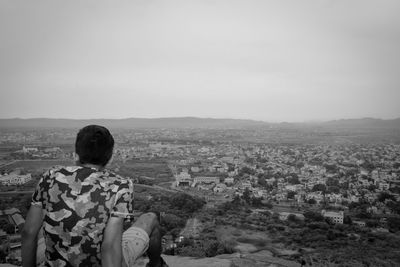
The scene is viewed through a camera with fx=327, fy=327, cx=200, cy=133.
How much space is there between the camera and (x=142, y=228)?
→ 187cm

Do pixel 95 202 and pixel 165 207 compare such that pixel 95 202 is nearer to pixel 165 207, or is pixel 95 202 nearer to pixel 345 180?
pixel 165 207

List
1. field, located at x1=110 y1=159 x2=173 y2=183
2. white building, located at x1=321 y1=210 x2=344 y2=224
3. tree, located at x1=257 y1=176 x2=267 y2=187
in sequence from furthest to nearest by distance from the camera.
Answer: field, located at x1=110 y1=159 x2=173 y2=183 → tree, located at x1=257 y1=176 x2=267 y2=187 → white building, located at x1=321 y1=210 x2=344 y2=224

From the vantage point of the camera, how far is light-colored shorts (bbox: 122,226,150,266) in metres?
1.67

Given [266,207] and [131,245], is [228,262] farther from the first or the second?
[266,207]

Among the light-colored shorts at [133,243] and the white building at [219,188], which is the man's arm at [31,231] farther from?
the white building at [219,188]

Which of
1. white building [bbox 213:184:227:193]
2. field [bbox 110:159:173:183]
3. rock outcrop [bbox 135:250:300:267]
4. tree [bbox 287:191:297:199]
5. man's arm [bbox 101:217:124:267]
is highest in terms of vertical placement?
man's arm [bbox 101:217:124:267]

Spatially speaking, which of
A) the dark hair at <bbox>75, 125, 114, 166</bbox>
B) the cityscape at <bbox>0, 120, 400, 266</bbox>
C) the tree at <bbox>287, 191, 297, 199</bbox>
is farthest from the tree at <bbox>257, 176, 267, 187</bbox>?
the dark hair at <bbox>75, 125, 114, 166</bbox>

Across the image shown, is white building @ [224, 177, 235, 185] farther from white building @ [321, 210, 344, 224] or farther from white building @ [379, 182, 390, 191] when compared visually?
white building @ [321, 210, 344, 224]

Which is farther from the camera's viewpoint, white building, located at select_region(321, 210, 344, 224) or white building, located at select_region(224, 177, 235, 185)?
white building, located at select_region(224, 177, 235, 185)

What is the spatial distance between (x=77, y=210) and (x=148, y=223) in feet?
1.91

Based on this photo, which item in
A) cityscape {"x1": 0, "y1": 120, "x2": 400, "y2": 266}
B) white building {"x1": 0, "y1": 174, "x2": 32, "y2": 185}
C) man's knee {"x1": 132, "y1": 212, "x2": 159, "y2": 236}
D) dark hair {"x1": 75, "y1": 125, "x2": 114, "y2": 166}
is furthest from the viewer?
white building {"x1": 0, "y1": 174, "x2": 32, "y2": 185}

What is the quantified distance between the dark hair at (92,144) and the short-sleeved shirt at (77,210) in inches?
3.0

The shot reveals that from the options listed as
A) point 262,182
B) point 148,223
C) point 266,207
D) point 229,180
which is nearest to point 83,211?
point 148,223

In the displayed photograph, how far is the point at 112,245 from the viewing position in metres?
1.40
